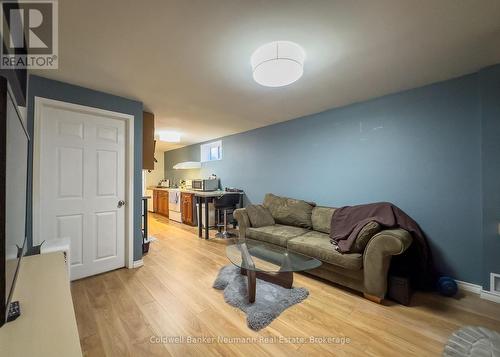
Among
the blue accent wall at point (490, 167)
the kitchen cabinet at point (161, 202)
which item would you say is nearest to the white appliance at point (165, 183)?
the kitchen cabinet at point (161, 202)

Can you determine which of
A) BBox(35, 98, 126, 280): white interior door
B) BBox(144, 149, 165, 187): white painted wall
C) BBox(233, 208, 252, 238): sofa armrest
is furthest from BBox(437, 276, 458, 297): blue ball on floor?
BBox(144, 149, 165, 187): white painted wall

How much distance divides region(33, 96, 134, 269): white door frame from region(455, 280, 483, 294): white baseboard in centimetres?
390

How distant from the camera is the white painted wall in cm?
771

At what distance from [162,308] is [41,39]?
2421mm

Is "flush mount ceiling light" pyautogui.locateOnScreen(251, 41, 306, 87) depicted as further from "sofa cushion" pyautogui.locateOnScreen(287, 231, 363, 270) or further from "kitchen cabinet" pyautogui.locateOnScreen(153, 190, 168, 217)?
"kitchen cabinet" pyautogui.locateOnScreen(153, 190, 168, 217)

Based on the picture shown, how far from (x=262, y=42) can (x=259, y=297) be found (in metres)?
2.30

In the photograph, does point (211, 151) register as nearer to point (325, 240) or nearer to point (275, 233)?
point (275, 233)

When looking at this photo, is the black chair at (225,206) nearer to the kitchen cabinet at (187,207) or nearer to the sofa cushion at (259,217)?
the kitchen cabinet at (187,207)

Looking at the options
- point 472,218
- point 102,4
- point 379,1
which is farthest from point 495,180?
point 102,4

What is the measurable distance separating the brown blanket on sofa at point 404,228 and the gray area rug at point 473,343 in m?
0.57

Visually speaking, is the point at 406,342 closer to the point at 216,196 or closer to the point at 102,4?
the point at 102,4

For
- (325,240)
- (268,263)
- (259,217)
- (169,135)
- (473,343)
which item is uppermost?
(169,135)

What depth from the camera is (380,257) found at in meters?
1.98

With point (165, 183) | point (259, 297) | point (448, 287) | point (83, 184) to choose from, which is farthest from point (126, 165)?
point (165, 183)
